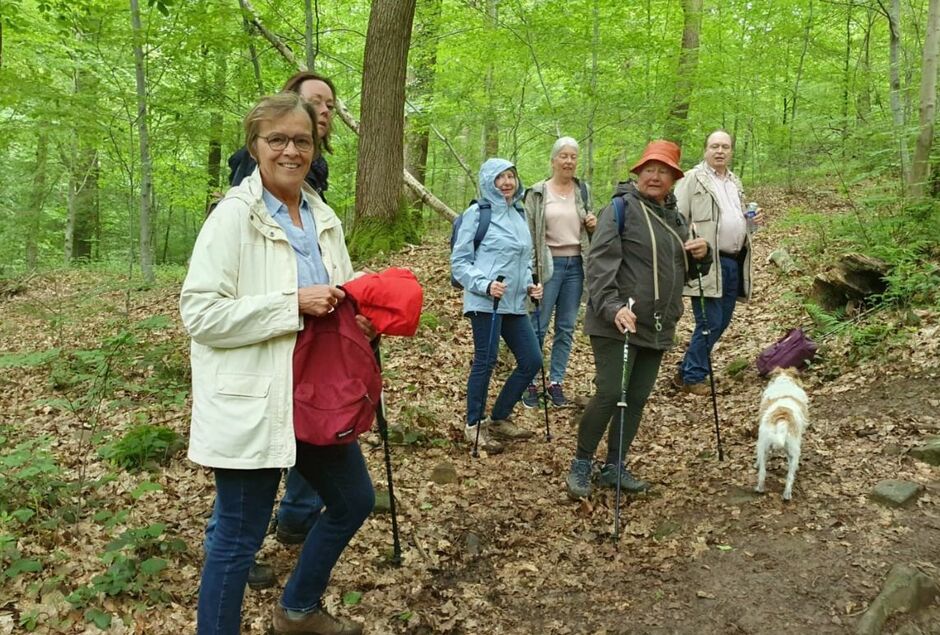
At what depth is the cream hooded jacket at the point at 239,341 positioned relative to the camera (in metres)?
2.13

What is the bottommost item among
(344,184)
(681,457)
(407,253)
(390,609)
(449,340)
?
(390,609)

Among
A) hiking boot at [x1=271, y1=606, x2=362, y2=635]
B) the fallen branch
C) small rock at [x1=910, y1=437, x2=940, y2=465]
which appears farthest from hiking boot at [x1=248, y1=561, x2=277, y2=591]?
the fallen branch

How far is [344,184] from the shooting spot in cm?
1552

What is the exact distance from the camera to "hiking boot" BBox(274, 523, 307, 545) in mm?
3670

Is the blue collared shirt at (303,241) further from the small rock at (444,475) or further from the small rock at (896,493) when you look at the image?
the small rock at (896,493)

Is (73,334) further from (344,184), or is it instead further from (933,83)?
(933,83)

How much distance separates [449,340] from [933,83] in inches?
250

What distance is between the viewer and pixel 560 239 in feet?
19.5

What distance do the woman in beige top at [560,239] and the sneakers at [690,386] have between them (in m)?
1.44

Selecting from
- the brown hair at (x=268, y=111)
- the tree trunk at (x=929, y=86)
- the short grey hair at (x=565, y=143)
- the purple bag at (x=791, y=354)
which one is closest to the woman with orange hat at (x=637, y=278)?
the short grey hair at (x=565, y=143)

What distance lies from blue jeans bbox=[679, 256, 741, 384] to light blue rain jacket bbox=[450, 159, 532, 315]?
1914 mm

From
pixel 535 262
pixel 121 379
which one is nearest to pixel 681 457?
pixel 535 262

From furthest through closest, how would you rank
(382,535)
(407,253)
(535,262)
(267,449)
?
(407,253)
(535,262)
(382,535)
(267,449)

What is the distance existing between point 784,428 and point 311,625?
3146 millimetres
